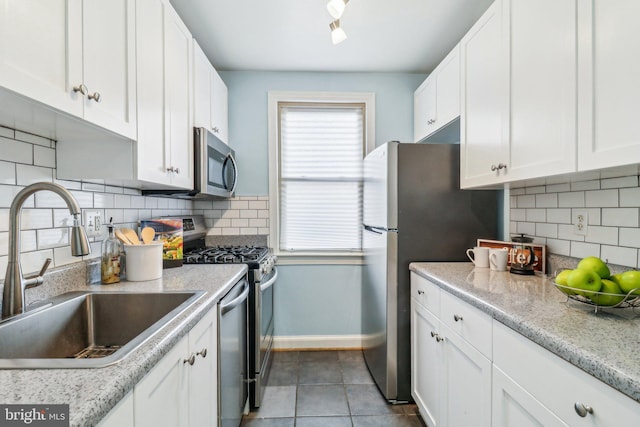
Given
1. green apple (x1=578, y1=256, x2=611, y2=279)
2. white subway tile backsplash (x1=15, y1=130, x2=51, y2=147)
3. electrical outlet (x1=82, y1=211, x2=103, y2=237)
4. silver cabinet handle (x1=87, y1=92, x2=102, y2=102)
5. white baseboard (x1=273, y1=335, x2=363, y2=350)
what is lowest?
white baseboard (x1=273, y1=335, x2=363, y2=350)

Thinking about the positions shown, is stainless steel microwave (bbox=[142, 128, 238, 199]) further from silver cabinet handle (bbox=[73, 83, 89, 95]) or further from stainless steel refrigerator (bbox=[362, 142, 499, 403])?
stainless steel refrigerator (bbox=[362, 142, 499, 403])

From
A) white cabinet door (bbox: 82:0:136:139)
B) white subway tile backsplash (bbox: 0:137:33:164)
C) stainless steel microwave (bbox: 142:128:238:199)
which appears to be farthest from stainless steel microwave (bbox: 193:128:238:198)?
white subway tile backsplash (bbox: 0:137:33:164)

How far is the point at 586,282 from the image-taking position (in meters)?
0.95

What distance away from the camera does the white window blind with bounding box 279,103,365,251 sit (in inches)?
108

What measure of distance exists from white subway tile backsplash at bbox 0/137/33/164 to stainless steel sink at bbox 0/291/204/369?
51 centimetres

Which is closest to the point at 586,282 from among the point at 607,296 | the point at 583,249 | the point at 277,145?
the point at 607,296

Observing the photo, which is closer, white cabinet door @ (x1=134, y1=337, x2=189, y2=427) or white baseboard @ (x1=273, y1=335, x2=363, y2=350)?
white cabinet door @ (x1=134, y1=337, x2=189, y2=427)

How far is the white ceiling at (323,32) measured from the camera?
1879 mm

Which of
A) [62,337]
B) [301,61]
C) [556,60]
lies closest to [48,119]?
[62,337]

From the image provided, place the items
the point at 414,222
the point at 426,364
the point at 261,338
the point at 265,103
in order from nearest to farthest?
1. the point at 426,364
2. the point at 414,222
3. the point at 261,338
4. the point at 265,103

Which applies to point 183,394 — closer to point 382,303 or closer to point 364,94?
point 382,303

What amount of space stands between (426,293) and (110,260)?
155cm

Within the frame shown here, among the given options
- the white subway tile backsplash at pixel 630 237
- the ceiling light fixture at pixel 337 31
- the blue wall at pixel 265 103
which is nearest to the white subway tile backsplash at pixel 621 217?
the white subway tile backsplash at pixel 630 237

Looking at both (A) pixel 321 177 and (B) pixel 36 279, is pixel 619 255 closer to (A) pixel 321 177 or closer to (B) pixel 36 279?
(A) pixel 321 177
